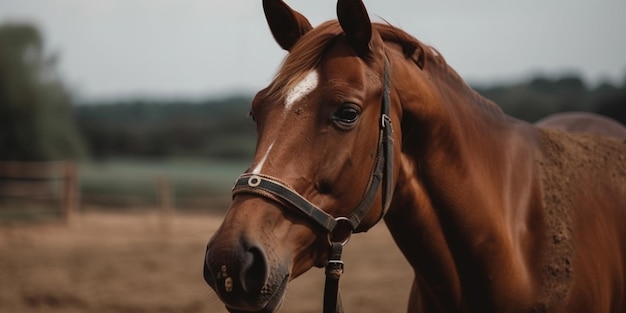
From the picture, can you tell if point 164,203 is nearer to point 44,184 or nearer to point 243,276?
point 44,184

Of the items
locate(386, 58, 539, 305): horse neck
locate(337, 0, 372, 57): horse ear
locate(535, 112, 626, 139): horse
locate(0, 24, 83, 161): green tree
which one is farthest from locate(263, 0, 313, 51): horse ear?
locate(0, 24, 83, 161): green tree

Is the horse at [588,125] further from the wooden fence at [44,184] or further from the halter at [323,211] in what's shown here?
the wooden fence at [44,184]

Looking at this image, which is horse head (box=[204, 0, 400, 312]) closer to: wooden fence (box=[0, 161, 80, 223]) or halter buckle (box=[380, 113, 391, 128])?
halter buckle (box=[380, 113, 391, 128])

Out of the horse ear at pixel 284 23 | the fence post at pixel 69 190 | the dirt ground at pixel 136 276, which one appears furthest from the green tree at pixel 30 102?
the horse ear at pixel 284 23

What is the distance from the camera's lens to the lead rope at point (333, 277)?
1877 millimetres

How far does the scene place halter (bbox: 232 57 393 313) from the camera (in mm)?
1722

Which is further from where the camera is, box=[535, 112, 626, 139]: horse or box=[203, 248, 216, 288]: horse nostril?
box=[535, 112, 626, 139]: horse

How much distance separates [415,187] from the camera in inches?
83.2

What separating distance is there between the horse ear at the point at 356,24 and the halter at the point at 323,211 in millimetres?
102

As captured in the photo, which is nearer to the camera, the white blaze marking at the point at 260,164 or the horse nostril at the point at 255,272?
the horse nostril at the point at 255,272

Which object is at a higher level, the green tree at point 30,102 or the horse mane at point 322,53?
the horse mane at point 322,53

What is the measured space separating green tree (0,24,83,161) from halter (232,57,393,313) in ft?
78.4

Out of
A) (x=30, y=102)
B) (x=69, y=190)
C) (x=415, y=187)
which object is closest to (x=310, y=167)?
(x=415, y=187)

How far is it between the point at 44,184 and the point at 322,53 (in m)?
20.6
